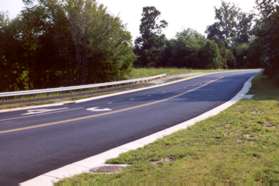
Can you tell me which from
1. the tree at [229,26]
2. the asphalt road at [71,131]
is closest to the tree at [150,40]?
the tree at [229,26]

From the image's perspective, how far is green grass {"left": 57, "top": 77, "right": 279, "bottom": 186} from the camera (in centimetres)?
689

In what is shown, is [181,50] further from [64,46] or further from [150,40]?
[64,46]

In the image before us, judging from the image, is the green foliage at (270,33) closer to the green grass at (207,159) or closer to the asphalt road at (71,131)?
the asphalt road at (71,131)

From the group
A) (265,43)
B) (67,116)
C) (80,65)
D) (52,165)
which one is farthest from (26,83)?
(52,165)

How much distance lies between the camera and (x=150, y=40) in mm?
91625

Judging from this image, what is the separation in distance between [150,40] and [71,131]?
79.9 m

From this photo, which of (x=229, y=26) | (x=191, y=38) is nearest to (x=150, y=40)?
(x=191, y=38)

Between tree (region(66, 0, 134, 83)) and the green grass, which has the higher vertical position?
tree (region(66, 0, 134, 83))

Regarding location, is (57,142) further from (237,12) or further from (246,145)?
(237,12)

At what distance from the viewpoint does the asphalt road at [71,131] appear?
872cm

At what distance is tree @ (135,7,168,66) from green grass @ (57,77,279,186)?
7128cm

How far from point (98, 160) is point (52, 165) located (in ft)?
3.02

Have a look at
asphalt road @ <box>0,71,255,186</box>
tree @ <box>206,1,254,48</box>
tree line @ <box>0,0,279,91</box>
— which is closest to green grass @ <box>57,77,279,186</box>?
asphalt road @ <box>0,71,255,186</box>

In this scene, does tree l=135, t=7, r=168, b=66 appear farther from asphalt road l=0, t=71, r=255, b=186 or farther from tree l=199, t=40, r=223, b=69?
asphalt road l=0, t=71, r=255, b=186
